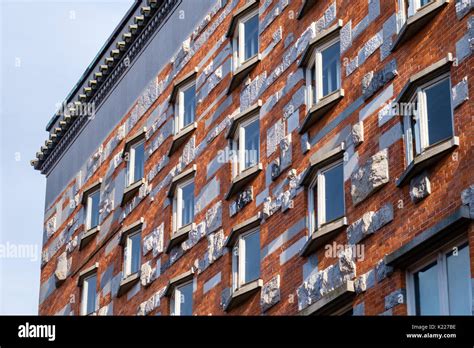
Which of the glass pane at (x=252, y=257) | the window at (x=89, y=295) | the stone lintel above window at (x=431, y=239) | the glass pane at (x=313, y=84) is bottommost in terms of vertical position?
the stone lintel above window at (x=431, y=239)

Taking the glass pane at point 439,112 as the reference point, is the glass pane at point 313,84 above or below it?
above

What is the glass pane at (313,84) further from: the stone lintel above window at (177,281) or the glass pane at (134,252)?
the glass pane at (134,252)

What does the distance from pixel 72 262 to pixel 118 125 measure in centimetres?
452

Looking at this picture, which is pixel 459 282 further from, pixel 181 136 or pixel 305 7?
pixel 181 136

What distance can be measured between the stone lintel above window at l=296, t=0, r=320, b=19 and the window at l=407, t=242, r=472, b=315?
8852mm

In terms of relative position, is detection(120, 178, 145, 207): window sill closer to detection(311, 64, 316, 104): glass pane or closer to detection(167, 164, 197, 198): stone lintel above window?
detection(167, 164, 197, 198): stone lintel above window

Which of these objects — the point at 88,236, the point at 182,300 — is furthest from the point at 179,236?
the point at 88,236

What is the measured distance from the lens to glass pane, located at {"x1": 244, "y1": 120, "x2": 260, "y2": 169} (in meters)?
34.2

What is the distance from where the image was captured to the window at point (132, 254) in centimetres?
3972

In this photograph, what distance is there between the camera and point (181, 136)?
125 ft

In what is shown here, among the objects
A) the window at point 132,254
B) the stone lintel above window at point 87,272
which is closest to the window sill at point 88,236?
the stone lintel above window at point 87,272

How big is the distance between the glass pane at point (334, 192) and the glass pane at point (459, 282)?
446 cm

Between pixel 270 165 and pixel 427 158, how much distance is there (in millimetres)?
7325

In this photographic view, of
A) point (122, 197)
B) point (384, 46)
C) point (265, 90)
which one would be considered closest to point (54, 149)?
point (122, 197)
